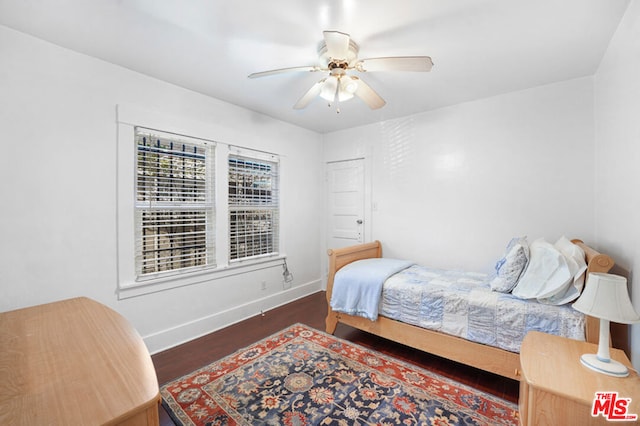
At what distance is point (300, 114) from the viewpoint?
3473 millimetres

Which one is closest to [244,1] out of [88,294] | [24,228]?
[24,228]

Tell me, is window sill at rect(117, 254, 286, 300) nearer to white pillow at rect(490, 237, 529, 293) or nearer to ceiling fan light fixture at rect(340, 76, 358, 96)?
ceiling fan light fixture at rect(340, 76, 358, 96)

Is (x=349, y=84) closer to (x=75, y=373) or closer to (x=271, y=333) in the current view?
(x=75, y=373)

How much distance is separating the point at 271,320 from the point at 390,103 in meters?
2.88

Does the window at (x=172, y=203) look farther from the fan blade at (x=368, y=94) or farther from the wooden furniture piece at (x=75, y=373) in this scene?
the fan blade at (x=368, y=94)

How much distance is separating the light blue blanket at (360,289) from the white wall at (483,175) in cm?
86

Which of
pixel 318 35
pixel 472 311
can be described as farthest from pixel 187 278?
pixel 472 311

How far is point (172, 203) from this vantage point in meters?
2.64

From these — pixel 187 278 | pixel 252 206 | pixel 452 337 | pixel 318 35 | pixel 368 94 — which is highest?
pixel 318 35

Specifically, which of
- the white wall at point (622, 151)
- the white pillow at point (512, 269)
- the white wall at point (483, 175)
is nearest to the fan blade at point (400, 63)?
the white wall at point (622, 151)

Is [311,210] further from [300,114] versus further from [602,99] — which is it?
[602,99]

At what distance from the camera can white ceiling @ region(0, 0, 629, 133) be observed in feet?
5.28

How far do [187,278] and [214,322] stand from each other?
597 millimetres

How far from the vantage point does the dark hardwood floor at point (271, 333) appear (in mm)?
2082
